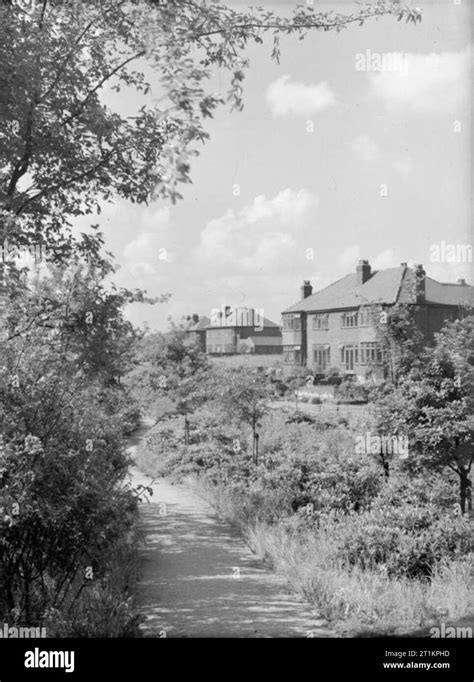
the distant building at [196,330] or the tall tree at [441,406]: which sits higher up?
the distant building at [196,330]

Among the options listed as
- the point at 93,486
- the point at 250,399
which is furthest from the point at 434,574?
the point at 250,399

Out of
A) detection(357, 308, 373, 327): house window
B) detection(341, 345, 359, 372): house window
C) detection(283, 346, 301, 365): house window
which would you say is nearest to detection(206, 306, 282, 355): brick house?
detection(283, 346, 301, 365): house window

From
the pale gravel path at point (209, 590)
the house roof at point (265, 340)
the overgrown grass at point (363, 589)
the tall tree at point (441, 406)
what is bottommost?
the pale gravel path at point (209, 590)

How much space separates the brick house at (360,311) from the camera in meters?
11.8

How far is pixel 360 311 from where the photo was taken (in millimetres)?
13273

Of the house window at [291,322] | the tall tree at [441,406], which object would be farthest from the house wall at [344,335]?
the tall tree at [441,406]

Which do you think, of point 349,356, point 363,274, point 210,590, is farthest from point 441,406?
point 210,590

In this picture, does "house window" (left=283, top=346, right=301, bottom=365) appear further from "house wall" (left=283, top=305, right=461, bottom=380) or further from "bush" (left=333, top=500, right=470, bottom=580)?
"bush" (left=333, top=500, right=470, bottom=580)

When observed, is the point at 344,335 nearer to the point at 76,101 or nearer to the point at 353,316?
the point at 353,316

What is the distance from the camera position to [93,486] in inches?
216

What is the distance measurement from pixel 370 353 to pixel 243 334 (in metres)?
5.65

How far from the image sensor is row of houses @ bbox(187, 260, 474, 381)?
11812 mm

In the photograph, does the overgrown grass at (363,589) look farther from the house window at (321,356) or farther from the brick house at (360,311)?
the house window at (321,356)
